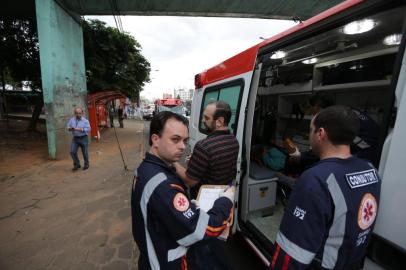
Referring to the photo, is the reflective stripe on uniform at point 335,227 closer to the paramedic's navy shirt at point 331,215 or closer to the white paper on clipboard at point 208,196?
the paramedic's navy shirt at point 331,215

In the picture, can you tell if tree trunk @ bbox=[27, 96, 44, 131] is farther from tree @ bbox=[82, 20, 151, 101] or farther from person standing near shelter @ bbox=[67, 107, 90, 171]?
person standing near shelter @ bbox=[67, 107, 90, 171]

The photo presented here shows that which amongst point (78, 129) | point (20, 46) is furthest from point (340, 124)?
point (20, 46)

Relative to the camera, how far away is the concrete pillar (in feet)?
22.3

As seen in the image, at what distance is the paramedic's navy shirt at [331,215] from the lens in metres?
1.02

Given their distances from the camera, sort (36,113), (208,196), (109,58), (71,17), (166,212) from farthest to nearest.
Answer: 1. (109,58)
2. (36,113)
3. (71,17)
4. (208,196)
5. (166,212)

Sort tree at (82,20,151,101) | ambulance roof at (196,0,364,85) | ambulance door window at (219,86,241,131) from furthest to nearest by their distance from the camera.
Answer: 1. tree at (82,20,151,101)
2. ambulance door window at (219,86,241,131)
3. ambulance roof at (196,0,364,85)

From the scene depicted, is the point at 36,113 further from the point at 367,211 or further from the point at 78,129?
the point at 367,211

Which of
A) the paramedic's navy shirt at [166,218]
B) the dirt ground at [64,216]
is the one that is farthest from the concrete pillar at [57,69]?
the paramedic's navy shirt at [166,218]

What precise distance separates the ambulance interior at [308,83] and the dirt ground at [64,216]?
1.94 meters

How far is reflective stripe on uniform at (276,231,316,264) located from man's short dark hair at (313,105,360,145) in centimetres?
59

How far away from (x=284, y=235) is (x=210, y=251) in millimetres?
A: 457

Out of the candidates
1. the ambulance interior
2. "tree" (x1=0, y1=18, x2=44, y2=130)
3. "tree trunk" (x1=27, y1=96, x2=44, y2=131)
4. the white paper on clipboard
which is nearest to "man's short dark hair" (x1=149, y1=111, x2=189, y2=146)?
the white paper on clipboard

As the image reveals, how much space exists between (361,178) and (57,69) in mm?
8869

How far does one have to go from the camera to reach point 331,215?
3.38 feet
